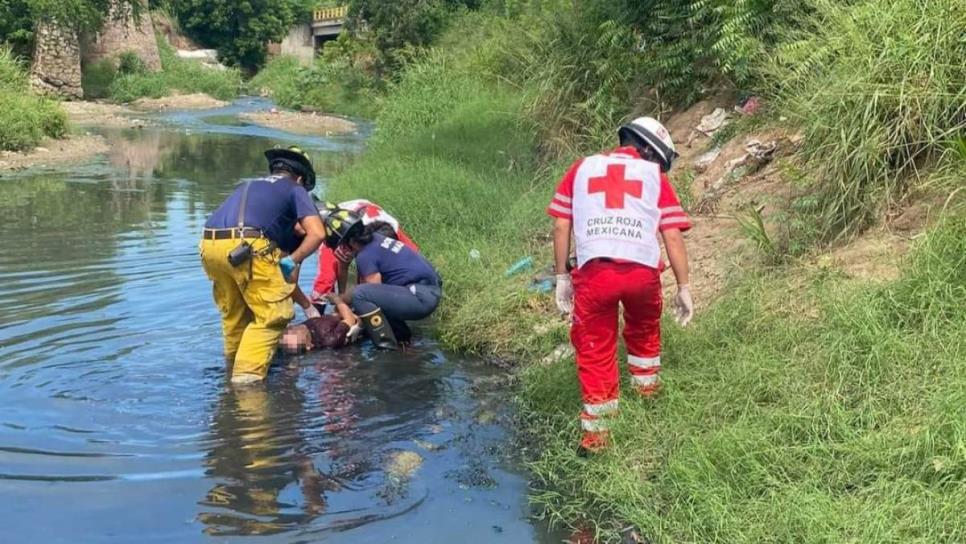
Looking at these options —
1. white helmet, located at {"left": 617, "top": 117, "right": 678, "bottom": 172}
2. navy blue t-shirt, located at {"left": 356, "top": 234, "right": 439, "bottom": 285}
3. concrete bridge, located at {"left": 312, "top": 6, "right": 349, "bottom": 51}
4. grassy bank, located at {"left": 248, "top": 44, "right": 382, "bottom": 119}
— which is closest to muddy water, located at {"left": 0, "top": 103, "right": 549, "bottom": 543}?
navy blue t-shirt, located at {"left": 356, "top": 234, "right": 439, "bottom": 285}

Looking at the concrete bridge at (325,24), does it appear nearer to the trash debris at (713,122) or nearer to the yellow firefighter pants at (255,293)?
the trash debris at (713,122)

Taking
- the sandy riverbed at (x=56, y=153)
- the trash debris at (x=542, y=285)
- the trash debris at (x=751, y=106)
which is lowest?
the sandy riverbed at (x=56, y=153)

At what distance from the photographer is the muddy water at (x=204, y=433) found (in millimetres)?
4406

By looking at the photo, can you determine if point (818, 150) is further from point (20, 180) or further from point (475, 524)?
point (20, 180)

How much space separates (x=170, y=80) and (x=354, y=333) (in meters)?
40.5

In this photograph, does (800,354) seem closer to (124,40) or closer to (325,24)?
(124,40)

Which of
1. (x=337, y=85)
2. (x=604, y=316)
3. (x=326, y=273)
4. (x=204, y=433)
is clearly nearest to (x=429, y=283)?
(x=326, y=273)

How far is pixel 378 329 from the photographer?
723 centimetres

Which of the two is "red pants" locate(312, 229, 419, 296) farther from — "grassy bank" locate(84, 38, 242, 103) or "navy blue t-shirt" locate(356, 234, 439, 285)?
"grassy bank" locate(84, 38, 242, 103)

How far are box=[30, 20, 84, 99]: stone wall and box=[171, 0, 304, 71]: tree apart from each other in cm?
2292

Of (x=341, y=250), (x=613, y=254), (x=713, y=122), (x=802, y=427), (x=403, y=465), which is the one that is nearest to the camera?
(x=802, y=427)

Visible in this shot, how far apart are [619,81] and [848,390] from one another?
275 inches

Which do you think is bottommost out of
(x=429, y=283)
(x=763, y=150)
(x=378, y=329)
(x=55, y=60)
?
(x=378, y=329)

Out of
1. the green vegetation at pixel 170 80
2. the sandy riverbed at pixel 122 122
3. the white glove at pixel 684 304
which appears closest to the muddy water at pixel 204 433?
the white glove at pixel 684 304
